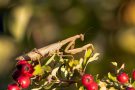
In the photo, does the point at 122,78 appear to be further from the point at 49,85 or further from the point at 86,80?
the point at 49,85

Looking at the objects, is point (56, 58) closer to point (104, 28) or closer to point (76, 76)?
point (76, 76)

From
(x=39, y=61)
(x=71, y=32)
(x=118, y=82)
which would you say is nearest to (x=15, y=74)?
(x=39, y=61)

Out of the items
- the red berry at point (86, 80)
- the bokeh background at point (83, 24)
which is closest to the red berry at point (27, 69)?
the red berry at point (86, 80)

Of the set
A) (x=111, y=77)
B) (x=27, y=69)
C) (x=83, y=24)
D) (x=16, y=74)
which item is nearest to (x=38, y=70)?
(x=27, y=69)

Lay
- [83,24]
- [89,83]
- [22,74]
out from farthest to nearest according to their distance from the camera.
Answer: [83,24] → [22,74] → [89,83]

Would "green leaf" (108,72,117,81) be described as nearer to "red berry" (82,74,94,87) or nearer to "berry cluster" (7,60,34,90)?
"red berry" (82,74,94,87)

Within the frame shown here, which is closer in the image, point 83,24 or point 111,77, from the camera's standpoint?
point 111,77
